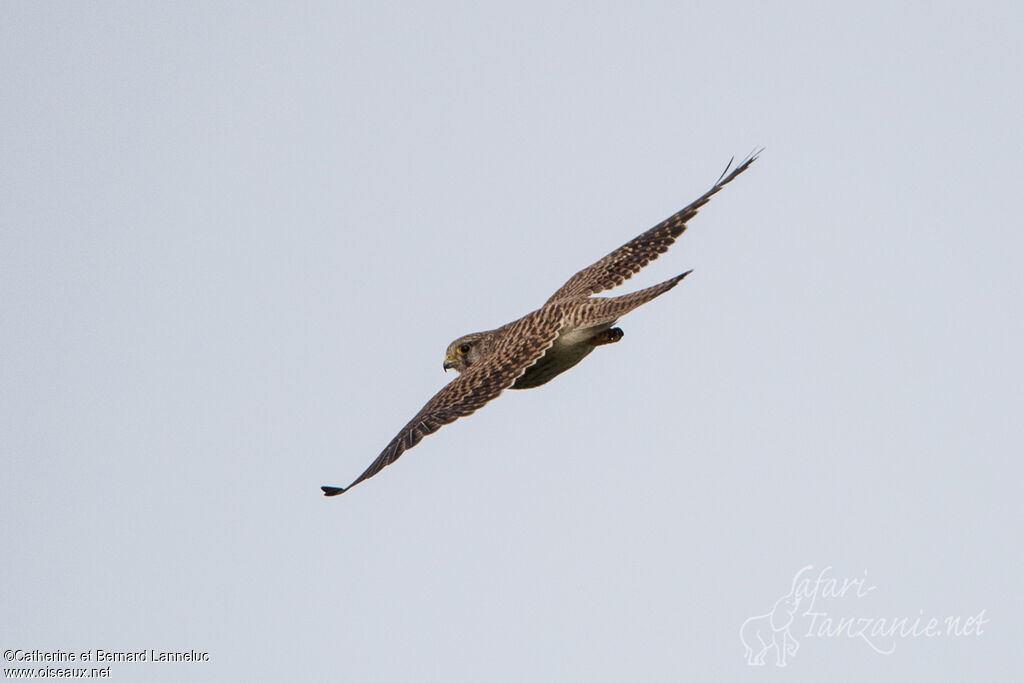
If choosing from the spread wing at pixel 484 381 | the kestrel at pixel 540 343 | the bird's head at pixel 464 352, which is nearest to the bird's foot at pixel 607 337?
the kestrel at pixel 540 343

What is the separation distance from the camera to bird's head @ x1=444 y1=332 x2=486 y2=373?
1794 centimetres

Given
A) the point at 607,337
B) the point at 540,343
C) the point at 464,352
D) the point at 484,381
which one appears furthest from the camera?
the point at 464,352

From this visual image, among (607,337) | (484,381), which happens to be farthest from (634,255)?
(484,381)

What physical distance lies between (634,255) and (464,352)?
9.90ft

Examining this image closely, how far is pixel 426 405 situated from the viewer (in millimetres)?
15891

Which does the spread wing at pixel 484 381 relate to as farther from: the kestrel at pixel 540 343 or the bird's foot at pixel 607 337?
the bird's foot at pixel 607 337

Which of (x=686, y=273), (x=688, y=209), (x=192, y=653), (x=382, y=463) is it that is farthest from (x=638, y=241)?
(x=192, y=653)

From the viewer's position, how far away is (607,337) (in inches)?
667

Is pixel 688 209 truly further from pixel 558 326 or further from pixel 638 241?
pixel 558 326

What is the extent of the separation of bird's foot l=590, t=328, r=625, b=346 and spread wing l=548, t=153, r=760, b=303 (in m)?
1.75

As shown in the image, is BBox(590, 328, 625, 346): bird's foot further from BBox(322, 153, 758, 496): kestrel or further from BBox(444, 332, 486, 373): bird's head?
BBox(444, 332, 486, 373): bird's head

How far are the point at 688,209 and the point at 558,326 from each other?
14.2 ft

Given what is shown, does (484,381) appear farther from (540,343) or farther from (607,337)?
(607,337)

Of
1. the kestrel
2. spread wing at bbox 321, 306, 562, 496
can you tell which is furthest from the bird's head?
spread wing at bbox 321, 306, 562, 496
